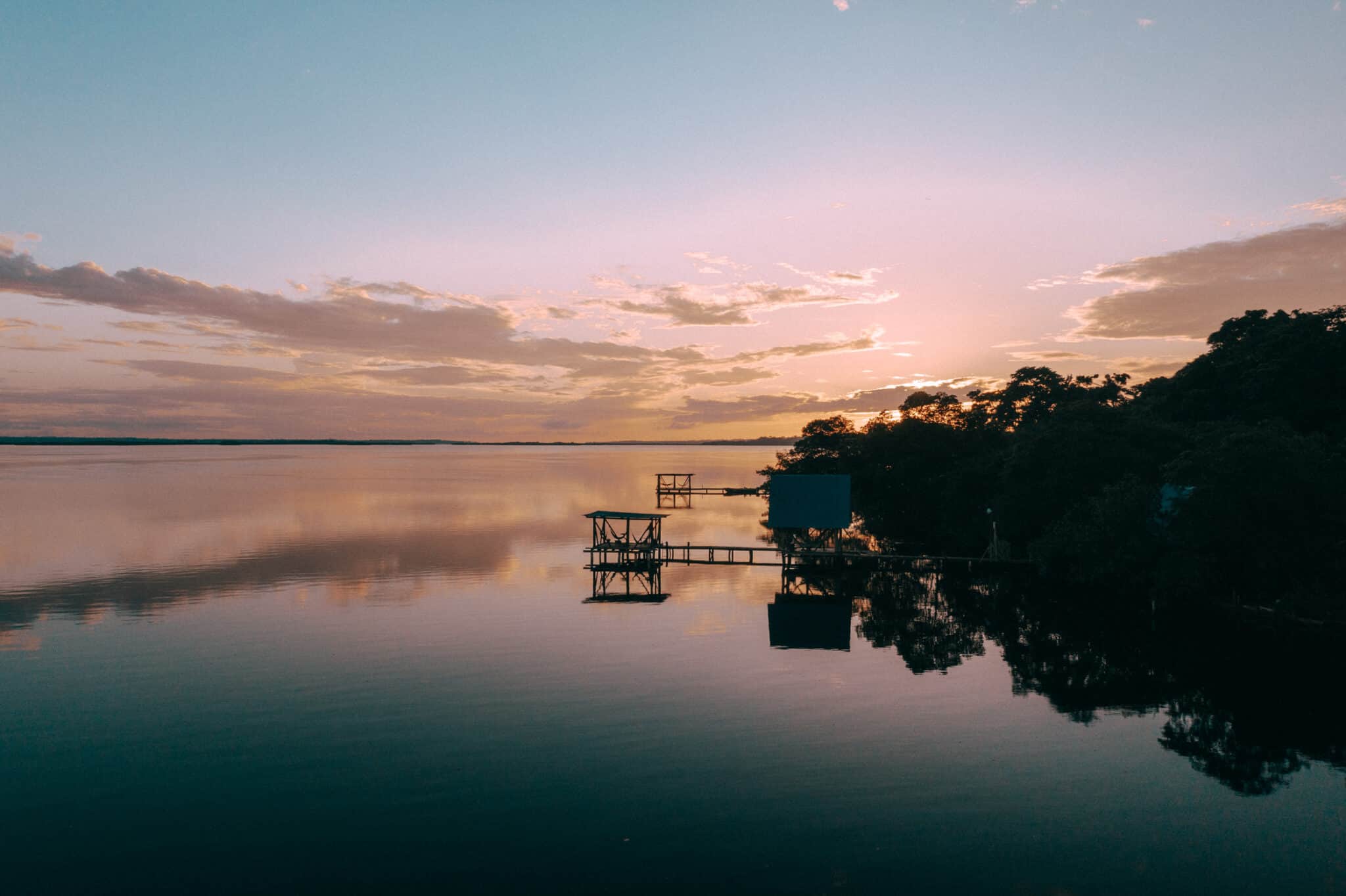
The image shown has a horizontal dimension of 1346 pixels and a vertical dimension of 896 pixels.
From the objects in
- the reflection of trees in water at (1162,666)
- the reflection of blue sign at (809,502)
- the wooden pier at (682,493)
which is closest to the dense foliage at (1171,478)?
the reflection of trees in water at (1162,666)

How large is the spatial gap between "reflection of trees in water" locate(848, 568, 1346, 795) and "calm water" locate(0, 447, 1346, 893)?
0.16 metres

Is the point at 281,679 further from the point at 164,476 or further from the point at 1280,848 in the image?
the point at 164,476

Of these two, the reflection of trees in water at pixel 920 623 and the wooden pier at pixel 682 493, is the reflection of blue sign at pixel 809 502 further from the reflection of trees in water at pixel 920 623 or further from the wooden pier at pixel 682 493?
the wooden pier at pixel 682 493

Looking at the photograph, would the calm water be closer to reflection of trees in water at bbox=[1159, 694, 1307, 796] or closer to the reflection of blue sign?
reflection of trees in water at bbox=[1159, 694, 1307, 796]

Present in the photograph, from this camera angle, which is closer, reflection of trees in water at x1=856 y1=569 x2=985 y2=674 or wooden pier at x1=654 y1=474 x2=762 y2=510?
reflection of trees in water at x1=856 y1=569 x2=985 y2=674

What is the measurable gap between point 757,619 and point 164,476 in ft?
497

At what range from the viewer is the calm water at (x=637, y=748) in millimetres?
14539

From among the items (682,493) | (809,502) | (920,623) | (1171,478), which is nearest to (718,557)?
(809,502)

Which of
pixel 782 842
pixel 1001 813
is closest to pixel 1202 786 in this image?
pixel 1001 813

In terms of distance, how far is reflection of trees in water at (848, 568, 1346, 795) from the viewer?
2056 cm

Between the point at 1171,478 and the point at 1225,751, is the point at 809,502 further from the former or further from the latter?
the point at 1225,751

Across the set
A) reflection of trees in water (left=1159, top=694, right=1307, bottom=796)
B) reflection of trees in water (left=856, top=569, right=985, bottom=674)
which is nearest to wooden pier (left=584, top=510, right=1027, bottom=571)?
reflection of trees in water (left=856, top=569, right=985, bottom=674)

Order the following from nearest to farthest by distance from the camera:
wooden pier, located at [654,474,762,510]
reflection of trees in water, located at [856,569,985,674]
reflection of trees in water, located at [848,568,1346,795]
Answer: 1. reflection of trees in water, located at [848,568,1346,795]
2. reflection of trees in water, located at [856,569,985,674]
3. wooden pier, located at [654,474,762,510]

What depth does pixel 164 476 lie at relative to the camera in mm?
145375
